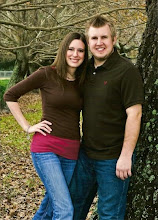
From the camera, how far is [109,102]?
2.93 m

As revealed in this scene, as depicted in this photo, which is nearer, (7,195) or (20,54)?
(7,195)

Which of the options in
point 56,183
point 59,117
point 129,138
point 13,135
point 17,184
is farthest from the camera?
point 13,135

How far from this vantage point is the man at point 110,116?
9.34 ft

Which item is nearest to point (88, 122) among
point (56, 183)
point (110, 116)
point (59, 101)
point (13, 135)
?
point (110, 116)

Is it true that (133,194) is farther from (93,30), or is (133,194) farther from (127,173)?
(93,30)

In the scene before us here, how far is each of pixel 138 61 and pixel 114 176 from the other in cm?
112

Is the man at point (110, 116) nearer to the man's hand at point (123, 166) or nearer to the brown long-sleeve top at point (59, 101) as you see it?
the man's hand at point (123, 166)

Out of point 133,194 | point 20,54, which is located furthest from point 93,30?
point 20,54

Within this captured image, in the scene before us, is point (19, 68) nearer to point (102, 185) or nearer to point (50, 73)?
→ point (50, 73)

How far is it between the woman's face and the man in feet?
0.48

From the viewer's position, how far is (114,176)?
2996 millimetres

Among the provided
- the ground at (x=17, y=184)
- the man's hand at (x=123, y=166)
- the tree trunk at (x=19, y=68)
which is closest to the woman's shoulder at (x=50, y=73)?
the man's hand at (x=123, y=166)

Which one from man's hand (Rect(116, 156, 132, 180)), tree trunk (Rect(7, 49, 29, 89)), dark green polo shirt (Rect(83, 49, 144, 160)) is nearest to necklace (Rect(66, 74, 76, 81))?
dark green polo shirt (Rect(83, 49, 144, 160))

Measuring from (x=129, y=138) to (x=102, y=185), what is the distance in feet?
1.73
